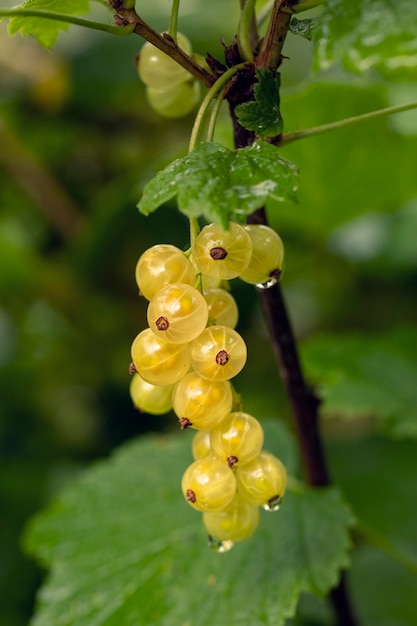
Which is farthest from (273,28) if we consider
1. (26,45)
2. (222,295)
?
(26,45)

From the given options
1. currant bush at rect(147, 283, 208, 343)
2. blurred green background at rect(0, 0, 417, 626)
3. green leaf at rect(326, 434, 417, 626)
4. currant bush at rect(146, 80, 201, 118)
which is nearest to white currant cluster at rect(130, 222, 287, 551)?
currant bush at rect(147, 283, 208, 343)

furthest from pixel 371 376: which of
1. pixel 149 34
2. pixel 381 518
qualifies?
pixel 149 34

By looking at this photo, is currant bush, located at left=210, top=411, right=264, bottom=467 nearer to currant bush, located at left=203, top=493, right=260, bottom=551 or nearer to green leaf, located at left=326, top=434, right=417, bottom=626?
currant bush, located at left=203, top=493, right=260, bottom=551

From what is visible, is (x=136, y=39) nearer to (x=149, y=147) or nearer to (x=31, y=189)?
(x=149, y=147)

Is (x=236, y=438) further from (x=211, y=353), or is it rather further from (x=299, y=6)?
(x=299, y=6)

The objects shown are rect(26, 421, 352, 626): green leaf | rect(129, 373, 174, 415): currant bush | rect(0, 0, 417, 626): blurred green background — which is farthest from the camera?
rect(0, 0, 417, 626): blurred green background

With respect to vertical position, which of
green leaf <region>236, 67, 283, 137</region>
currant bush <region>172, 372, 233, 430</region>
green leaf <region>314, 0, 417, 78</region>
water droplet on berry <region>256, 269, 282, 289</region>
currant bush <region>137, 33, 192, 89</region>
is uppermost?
currant bush <region>137, 33, 192, 89</region>

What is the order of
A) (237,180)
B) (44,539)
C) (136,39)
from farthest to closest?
1. (136,39)
2. (44,539)
3. (237,180)
